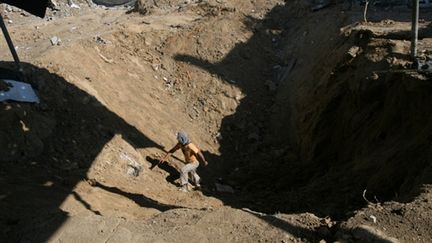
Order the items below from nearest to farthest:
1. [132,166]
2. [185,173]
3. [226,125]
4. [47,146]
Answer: [47,146]
[132,166]
[185,173]
[226,125]

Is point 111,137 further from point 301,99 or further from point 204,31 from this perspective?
point 204,31

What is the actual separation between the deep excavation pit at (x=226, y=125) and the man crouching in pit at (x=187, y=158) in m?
0.23

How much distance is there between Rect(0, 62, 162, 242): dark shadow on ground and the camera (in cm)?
654

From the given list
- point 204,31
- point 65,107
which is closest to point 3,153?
point 65,107

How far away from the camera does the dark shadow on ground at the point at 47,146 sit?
6.54 m

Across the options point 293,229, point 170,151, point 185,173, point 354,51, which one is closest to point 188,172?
point 185,173

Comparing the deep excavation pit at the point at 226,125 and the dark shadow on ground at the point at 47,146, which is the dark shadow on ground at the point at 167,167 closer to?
the deep excavation pit at the point at 226,125

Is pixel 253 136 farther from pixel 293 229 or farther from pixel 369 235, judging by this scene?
pixel 369 235

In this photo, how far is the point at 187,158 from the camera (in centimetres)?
960

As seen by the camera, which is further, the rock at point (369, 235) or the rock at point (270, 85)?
the rock at point (270, 85)

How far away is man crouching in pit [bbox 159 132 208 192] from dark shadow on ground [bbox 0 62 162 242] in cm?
96

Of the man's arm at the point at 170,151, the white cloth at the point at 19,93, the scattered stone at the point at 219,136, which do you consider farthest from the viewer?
the scattered stone at the point at 219,136

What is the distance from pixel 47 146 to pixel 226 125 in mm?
4439

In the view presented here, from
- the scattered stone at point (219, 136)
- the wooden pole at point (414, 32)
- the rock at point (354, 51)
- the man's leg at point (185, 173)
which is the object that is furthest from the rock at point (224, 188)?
the wooden pole at point (414, 32)
